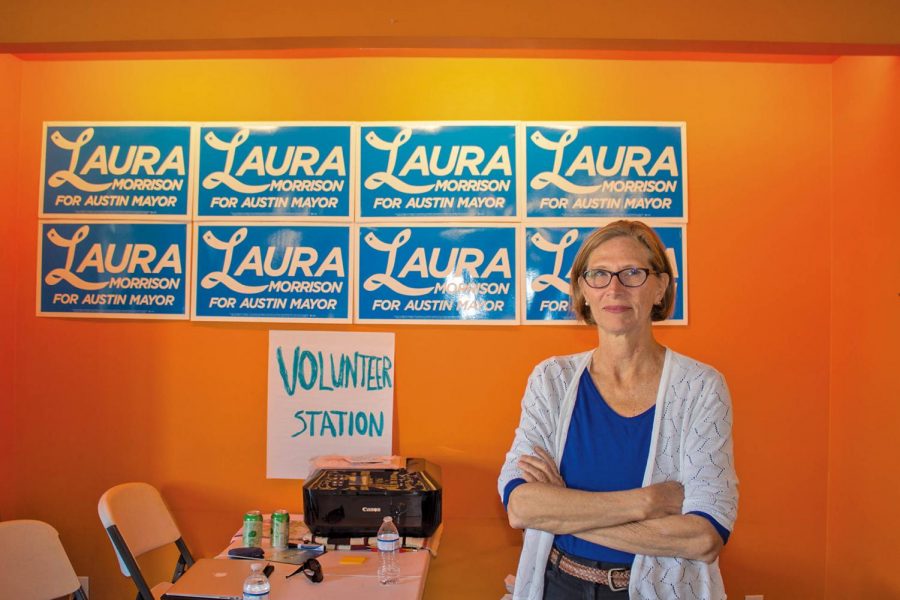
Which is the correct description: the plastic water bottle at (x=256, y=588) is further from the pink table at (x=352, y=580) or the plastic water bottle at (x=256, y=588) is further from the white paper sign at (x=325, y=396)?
the white paper sign at (x=325, y=396)

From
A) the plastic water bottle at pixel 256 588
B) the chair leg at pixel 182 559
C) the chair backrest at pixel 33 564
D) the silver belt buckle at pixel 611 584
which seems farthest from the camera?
the chair leg at pixel 182 559

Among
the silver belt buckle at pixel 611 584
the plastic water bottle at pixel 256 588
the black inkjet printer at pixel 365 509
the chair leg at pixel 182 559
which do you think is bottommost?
the chair leg at pixel 182 559

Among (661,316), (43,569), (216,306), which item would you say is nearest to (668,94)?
(661,316)

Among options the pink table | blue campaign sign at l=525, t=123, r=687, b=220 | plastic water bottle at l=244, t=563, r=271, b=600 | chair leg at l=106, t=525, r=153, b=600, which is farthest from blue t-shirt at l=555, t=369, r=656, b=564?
chair leg at l=106, t=525, r=153, b=600

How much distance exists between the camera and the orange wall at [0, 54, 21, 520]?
11.0ft

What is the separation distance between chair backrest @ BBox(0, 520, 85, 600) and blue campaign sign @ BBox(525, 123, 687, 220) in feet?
7.38

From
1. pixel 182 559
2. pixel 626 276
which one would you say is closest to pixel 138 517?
pixel 182 559

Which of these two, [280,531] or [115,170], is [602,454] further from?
[115,170]

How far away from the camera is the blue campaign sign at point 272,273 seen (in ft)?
11.0

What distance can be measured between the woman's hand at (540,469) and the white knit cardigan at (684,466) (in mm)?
31

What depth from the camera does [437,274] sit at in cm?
335

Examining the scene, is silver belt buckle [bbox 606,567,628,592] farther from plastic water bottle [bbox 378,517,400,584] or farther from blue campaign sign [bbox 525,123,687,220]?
blue campaign sign [bbox 525,123,687,220]

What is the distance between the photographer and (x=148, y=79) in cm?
346

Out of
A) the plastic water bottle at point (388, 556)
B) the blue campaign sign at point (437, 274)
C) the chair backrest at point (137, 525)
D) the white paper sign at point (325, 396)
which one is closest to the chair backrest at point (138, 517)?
the chair backrest at point (137, 525)
